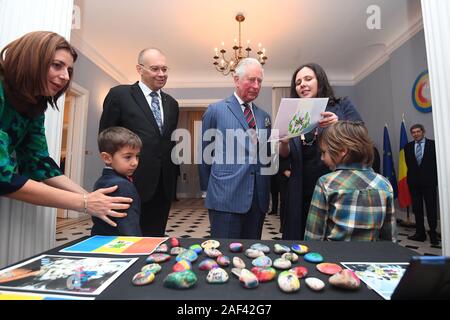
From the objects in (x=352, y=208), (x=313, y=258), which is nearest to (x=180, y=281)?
(x=313, y=258)

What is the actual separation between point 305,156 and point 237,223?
597 millimetres

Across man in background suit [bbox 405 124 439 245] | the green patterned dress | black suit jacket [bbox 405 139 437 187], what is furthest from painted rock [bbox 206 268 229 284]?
black suit jacket [bbox 405 139 437 187]

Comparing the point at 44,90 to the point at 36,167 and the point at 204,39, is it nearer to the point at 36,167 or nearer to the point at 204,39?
the point at 36,167

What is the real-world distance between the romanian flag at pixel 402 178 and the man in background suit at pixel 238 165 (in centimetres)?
450

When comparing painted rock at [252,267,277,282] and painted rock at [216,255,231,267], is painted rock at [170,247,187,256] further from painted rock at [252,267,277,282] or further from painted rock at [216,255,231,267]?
painted rock at [252,267,277,282]

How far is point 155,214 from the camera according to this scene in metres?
1.76

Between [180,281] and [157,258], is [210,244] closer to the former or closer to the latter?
[157,258]

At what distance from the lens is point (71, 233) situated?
4109 millimetres

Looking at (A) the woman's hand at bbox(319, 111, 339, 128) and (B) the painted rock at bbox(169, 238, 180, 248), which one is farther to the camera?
(A) the woman's hand at bbox(319, 111, 339, 128)

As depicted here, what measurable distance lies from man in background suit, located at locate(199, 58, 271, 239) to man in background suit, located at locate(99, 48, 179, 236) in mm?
300

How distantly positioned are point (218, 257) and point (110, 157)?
817 mm

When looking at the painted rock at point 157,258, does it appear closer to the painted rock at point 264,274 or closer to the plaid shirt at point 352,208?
the painted rock at point 264,274

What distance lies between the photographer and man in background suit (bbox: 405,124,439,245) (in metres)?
3.69

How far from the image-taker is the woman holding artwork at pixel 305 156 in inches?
59.6
